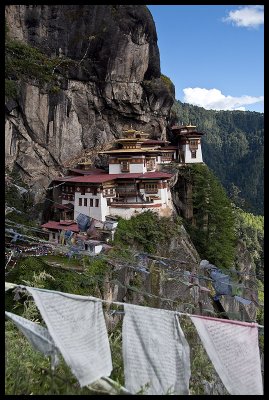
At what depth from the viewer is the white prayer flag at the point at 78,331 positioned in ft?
15.5

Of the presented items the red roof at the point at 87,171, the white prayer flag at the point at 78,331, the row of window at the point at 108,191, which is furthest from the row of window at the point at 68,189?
the white prayer flag at the point at 78,331

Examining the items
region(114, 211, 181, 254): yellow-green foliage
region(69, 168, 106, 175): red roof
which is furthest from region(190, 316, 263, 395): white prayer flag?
region(69, 168, 106, 175): red roof

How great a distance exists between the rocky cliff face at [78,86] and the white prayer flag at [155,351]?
2417 cm

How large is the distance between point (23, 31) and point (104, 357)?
30079 mm

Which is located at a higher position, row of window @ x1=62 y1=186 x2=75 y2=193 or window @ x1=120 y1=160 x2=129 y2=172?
window @ x1=120 y1=160 x2=129 y2=172

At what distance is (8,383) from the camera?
518 centimetres

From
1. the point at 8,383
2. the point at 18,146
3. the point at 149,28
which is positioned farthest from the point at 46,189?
the point at 8,383

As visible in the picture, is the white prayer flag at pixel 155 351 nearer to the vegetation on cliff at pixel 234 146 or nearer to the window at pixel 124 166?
the window at pixel 124 166

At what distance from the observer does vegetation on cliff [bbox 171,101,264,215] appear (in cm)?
11162

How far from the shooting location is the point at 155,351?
17.3 feet

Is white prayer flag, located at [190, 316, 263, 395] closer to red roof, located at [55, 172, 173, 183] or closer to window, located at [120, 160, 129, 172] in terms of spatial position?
red roof, located at [55, 172, 173, 183]

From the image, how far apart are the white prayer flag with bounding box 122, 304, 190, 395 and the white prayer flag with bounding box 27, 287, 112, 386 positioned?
0.32 metres

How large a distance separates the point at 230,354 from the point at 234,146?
135032mm

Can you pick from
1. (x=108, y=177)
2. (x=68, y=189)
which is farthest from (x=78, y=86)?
(x=108, y=177)
